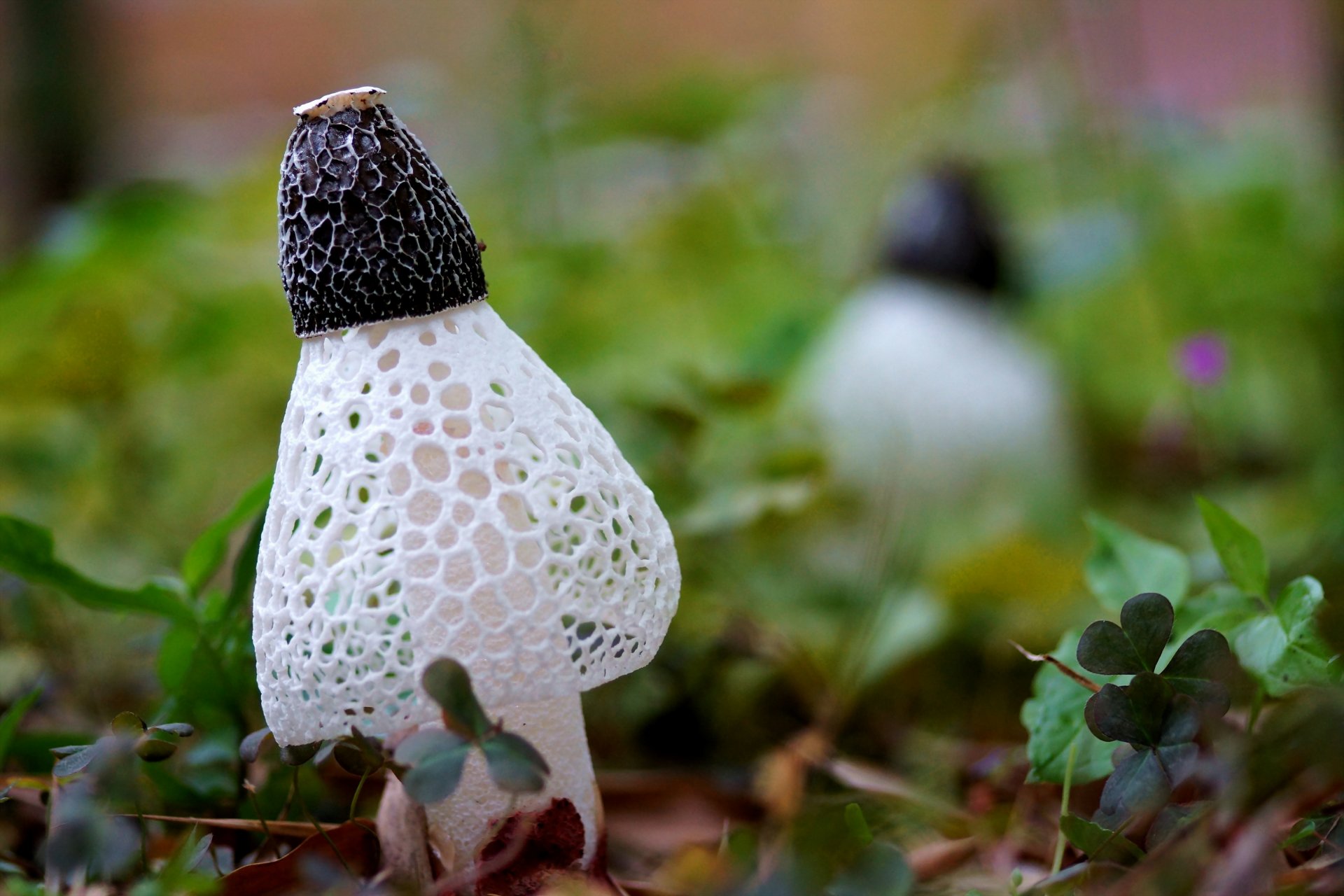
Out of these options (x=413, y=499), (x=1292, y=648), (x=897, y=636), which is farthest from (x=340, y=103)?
(x=897, y=636)

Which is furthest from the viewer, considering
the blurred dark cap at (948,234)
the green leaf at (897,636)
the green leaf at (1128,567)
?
the blurred dark cap at (948,234)

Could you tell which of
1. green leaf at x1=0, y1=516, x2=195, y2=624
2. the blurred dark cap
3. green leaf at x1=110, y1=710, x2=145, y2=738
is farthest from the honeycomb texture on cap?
the blurred dark cap

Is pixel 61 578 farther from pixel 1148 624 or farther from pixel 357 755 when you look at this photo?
pixel 1148 624

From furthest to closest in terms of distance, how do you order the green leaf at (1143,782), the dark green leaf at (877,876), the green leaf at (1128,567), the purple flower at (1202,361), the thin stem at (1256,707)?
1. the purple flower at (1202,361)
2. the green leaf at (1128,567)
3. the thin stem at (1256,707)
4. the green leaf at (1143,782)
5. the dark green leaf at (877,876)

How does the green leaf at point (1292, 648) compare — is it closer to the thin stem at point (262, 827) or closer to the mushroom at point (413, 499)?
the mushroom at point (413, 499)

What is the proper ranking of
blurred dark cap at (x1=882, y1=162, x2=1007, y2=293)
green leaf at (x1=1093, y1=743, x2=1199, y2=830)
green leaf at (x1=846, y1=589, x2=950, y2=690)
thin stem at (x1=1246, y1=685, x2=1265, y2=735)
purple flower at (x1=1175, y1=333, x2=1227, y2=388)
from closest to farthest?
1. green leaf at (x1=1093, y1=743, x2=1199, y2=830)
2. thin stem at (x1=1246, y1=685, x2=1265, y2=735)
3. green leaf at (x1=846, y1=589, x2=950, y2=690)
4. purple flower at (x1=1175, y1=333, x2=1227, y2=388)
5. blurred dark cap at (x1=882, y1=162, x2=1007, y2=293)

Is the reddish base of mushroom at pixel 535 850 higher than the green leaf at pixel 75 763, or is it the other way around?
the green leaf at pixel 75 763

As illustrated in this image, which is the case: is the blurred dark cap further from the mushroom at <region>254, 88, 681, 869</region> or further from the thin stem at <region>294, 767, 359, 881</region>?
the thin stem at <region>294, 767, 359, 881</region>

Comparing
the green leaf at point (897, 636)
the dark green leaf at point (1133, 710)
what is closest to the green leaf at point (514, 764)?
the dark green leaf at point (1133, 710)
